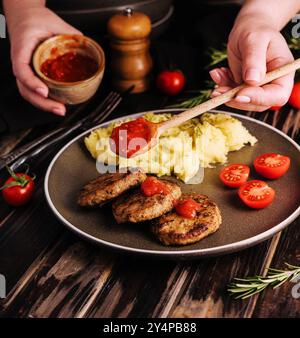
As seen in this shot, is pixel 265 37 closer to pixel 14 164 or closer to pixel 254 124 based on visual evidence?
pixel 254 124

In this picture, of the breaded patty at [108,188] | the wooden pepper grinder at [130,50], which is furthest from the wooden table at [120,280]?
the wooden pepper grinder at [130,50]

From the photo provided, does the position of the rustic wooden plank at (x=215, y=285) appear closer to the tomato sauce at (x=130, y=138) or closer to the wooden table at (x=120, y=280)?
the wooden table at (x=120, y=280)

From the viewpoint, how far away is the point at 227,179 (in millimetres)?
3463

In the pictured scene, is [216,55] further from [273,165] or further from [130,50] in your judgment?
[273,165]

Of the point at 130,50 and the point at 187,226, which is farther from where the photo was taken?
the point at 130,50

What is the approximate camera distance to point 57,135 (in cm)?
420

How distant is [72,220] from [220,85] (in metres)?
1.53

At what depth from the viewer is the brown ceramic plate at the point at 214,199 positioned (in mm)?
2943

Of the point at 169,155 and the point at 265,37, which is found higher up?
the point at 265,37

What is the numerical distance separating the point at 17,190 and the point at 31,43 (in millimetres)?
1336

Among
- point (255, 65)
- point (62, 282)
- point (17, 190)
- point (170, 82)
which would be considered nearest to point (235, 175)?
point (255, 65)

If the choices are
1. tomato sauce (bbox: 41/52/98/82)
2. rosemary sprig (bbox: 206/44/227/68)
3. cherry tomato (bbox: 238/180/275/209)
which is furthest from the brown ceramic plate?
rosemary sprig (bbox: 206/44/227/68)

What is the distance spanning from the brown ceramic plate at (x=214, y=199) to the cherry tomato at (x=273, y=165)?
2.0 inches
